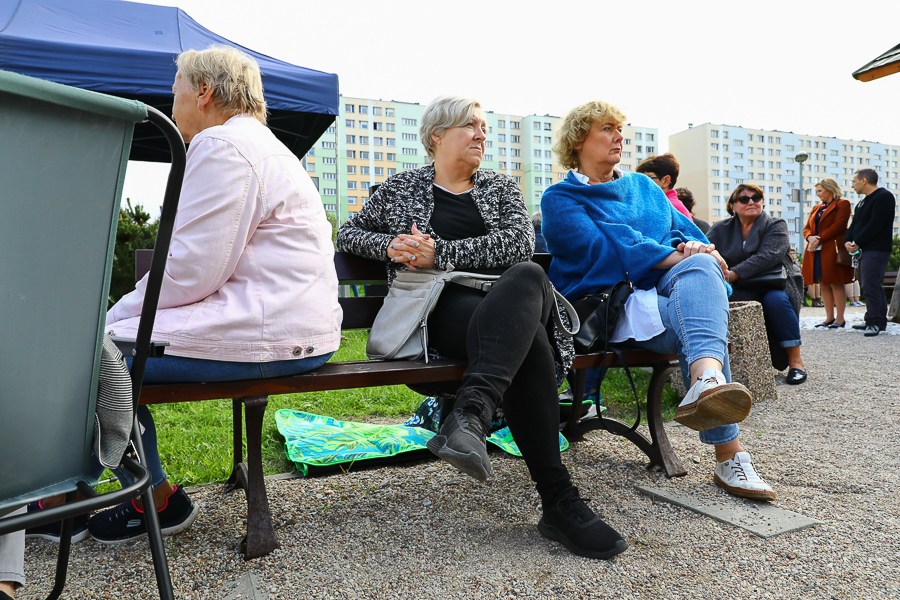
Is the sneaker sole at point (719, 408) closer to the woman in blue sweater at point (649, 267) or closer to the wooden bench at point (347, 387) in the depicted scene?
the woman in blue sweater at point (649, 267)

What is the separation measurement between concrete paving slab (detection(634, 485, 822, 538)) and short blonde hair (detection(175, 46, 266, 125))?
217cm

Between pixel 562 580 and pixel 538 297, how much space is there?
911 millimetres

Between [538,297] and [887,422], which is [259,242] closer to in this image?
[538,297]

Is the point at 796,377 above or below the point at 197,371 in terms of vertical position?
below

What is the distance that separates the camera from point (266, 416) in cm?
406

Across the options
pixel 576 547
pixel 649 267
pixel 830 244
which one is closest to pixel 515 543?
pixel 576 547

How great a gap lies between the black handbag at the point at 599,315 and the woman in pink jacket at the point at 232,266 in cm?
112

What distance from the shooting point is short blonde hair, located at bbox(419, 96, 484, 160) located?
288cm

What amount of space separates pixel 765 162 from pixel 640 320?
332ft

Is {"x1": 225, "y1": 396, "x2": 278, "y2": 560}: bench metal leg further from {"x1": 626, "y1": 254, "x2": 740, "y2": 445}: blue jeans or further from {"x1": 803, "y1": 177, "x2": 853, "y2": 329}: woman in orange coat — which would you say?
{"x1": 803, "y1": 177, "x2": 853, "y2": 329}: woman in orange coat

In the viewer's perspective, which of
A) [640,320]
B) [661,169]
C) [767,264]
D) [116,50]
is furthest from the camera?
[661,169]

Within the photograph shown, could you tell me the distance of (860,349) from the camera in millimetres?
6777

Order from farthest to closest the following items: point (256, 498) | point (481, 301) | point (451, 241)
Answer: point (451, 241), point (481, 301), point (256, 498)

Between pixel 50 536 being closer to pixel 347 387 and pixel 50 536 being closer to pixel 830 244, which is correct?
pixel 347 387
